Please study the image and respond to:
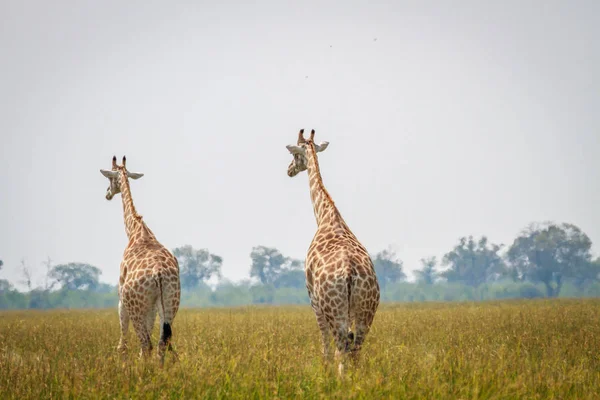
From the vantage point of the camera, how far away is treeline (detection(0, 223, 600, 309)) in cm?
10481

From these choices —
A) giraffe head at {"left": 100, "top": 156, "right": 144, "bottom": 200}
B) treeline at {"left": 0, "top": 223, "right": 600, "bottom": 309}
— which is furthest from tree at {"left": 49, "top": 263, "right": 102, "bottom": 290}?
giraffe head at {"left": 100, "top": 156, "right": 144, "bottom": 200}

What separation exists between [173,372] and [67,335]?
28.6ft

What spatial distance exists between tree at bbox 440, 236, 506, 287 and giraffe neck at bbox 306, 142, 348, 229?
371ft

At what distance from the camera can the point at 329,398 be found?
6.13 metres

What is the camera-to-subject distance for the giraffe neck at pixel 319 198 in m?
9.48

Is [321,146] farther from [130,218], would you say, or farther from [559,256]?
[559,256]

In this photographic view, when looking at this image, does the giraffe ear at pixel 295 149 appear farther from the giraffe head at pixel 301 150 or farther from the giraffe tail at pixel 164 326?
the giraffe tail at pixel 164 326

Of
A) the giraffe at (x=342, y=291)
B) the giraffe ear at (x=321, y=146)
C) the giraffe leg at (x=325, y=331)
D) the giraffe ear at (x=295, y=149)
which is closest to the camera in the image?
the giraffe at (x=342, y=291)

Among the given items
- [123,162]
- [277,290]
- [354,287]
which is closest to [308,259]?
[354,287]

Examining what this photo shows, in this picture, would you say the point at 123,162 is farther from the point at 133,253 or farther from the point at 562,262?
the point at 562,262

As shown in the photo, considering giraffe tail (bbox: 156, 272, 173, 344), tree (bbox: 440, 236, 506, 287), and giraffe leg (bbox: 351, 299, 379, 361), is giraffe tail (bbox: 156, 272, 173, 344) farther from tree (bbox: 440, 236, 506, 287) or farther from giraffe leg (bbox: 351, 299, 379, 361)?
tree (bbox: 440, 236, 506, 287)

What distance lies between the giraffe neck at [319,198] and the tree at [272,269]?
4859 inches

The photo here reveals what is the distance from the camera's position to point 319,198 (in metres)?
10.1

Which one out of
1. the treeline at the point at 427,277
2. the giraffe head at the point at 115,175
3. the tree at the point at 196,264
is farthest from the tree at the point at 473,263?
the giraffe head at the point at 115,175
